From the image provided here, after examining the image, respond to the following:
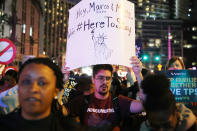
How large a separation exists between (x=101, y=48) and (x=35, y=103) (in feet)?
6.73

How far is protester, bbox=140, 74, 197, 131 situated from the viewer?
6.94 feet

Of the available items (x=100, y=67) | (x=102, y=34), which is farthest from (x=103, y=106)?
(x=102, y=34)

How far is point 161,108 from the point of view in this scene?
2.11m

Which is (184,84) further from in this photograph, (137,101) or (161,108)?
(161,108)

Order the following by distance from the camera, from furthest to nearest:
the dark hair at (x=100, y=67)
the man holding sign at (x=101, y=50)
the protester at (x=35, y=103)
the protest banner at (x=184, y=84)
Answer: the protest banner at (x=184, y=84)
the dark hair at (x=100, y=67)
the man holding sign at (x=101, y=50)
the protester at (x=35, y=103)

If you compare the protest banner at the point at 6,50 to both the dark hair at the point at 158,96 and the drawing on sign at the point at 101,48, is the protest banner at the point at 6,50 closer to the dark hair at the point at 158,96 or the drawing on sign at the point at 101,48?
the drawing on sign at the point at 101,48

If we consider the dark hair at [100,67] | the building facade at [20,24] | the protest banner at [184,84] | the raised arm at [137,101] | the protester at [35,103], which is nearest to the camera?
the protester at [35,103]

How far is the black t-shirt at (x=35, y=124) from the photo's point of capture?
2.14 metres

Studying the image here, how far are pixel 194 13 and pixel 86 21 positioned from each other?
11447 cm

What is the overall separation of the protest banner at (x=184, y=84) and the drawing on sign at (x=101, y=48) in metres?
1.25

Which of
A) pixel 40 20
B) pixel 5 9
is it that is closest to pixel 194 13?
pixel 40 20

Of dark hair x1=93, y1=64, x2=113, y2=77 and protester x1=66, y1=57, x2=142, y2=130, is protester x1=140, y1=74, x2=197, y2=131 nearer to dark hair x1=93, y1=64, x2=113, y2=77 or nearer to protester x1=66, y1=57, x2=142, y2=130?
protester x1=66, y1=57, x2=142, y2=130

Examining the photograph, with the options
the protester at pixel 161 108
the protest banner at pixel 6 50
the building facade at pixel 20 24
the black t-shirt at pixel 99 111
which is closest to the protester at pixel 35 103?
the protester at pixel 161 108

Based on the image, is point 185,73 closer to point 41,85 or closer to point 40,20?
point 41,85
